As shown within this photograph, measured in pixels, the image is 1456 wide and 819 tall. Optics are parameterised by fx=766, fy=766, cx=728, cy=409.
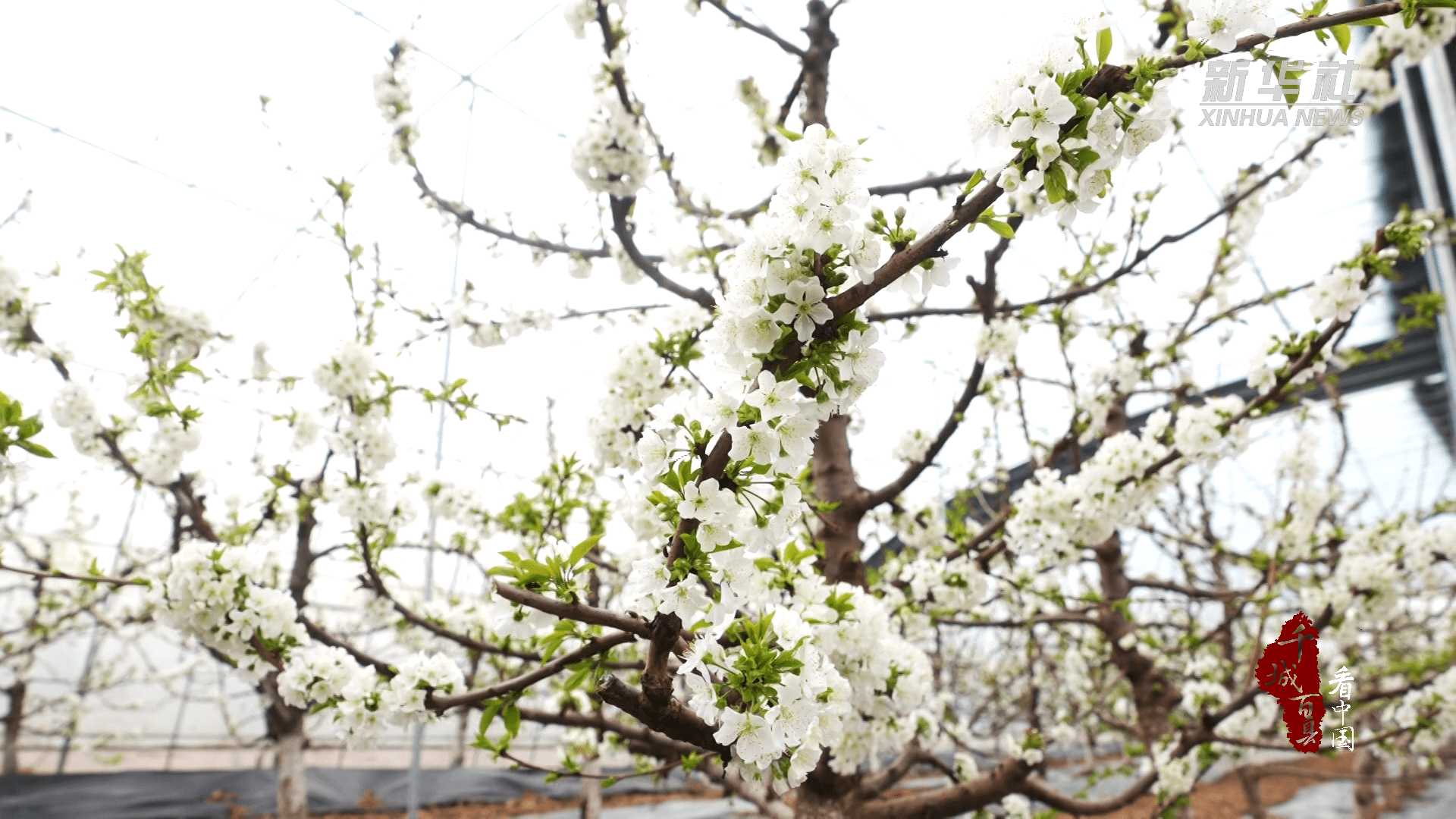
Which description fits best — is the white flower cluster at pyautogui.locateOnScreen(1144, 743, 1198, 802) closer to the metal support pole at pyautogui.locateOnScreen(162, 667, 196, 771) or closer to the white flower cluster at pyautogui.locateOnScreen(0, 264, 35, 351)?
the white flower cluster at pyautogui.locateOnScreen(0, 264, 35, 351)

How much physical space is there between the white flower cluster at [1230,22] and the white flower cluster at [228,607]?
2.36 meters

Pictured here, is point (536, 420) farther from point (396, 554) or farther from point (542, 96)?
point (396, 554)

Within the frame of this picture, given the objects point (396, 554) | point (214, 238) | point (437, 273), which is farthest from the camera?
point (396, 554)

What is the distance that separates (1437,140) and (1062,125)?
21.2 feet

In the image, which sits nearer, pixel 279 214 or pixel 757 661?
pixel 757 661

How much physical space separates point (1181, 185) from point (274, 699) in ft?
24.4

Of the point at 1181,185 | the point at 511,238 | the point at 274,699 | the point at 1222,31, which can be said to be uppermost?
the point at 1181,185

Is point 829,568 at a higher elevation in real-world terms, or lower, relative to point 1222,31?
lower

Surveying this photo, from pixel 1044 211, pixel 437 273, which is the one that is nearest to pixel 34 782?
pixel 437 273

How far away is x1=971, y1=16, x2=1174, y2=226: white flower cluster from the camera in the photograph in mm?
938

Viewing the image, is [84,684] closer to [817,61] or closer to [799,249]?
[817,61]

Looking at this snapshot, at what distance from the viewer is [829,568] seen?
268 centimetres

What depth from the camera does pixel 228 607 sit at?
2.07 meters

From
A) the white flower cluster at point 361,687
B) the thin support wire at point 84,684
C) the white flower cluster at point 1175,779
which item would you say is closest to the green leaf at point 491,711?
the white flower cluster at point 361,687
